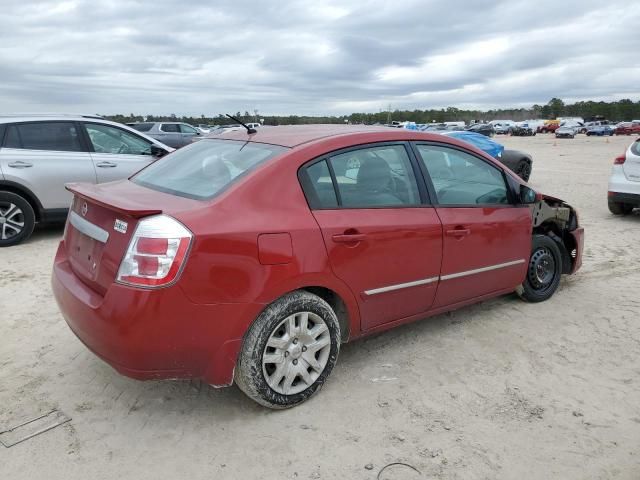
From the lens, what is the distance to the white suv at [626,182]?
8.79m

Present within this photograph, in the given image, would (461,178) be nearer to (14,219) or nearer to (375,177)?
(375,177)

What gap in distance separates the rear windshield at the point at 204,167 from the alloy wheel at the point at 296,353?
0.88 meters

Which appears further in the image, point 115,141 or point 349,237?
point 115,141

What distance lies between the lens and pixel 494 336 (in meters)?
4.18

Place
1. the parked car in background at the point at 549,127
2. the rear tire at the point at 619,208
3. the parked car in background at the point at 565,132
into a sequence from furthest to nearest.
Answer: the parked car in background at the point at 549,127 → the parked car in background at the point at 565,132 → the rear tire at the point at 619,208

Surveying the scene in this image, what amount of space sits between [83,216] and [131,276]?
2.66 feet

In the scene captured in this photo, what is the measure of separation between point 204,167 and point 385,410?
1.89 m

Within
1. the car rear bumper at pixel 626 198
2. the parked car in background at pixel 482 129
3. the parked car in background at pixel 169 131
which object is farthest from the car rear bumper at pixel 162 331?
the parked car in background at pixel 482 129

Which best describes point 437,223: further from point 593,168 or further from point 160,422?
point 593,168

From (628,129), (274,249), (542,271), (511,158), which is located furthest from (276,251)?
(628,129)

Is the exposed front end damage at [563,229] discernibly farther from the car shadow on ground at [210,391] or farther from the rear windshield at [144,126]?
the rear windshield at [144,126]

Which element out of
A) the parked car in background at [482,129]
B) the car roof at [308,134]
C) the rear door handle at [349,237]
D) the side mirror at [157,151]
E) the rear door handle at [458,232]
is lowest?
the parked car in background at [482,129]

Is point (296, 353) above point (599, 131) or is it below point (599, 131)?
above

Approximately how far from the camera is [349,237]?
3.21m
